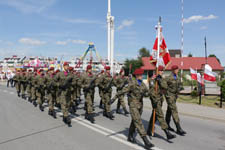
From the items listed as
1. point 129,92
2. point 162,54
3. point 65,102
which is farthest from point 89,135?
point 162,54

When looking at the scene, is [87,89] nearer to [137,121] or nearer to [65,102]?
[65,102]

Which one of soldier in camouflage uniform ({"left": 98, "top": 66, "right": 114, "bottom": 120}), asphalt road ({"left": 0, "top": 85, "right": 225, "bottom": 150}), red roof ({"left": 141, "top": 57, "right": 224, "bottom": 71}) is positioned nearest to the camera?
asphalt road ({"left": 0, "top": 85, "right": 225, "bottom": 150})

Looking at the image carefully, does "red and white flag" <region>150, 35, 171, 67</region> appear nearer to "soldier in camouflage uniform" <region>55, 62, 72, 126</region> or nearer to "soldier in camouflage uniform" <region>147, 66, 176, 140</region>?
"soldier in camouflage uniform" <region>147, 66, 176, 140</region>

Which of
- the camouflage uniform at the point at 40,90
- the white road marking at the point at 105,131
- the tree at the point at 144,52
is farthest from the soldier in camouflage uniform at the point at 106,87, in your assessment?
the tree at the point at 144,52

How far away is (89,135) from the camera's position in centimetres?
600

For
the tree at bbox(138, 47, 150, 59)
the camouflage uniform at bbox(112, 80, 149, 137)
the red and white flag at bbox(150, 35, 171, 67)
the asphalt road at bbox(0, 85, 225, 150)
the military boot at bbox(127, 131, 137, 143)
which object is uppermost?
the tree at bbox(138, 47, 150, 59)

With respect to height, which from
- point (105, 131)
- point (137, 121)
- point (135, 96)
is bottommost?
point (105, 131)

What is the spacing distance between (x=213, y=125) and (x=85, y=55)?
48.0 m

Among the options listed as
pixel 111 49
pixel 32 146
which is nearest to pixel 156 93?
pixel 32 146

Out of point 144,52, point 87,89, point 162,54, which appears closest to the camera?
point 87,89

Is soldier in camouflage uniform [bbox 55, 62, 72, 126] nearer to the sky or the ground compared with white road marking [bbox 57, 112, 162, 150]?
nearer to the sky

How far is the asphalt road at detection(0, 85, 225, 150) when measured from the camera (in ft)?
16.8

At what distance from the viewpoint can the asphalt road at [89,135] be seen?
16.8 feet

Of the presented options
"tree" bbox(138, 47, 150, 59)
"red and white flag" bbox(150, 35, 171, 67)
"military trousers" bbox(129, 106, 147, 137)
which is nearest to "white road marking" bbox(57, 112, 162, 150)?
"military trousers" bbox(129, 106, 147, 137)
